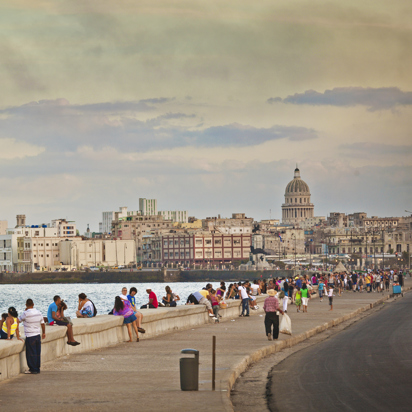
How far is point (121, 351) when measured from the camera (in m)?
19.4

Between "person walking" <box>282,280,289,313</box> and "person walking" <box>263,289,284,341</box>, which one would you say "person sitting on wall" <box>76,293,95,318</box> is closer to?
"person walking" <box>263,289,284,341</box>

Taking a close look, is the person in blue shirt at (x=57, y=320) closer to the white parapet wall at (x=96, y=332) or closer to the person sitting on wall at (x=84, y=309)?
the white parapet wall at (x=96, y=332)

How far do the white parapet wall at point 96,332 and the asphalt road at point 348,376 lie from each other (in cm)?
411

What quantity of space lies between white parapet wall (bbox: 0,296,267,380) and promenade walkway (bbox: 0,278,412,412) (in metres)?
0.26

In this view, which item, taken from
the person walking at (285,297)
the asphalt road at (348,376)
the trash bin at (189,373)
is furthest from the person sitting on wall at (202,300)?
the trash bin at (189,373)

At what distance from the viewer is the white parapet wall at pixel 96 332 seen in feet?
48.9

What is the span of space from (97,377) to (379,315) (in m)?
24.1

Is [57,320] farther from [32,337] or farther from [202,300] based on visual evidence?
[202,300]

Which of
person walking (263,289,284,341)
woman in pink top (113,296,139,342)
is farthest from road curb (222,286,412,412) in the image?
woman in pink top (113,296,139,342)

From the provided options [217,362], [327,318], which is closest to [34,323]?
[217,362]

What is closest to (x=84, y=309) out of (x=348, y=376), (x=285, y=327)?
(x=285, y=327)

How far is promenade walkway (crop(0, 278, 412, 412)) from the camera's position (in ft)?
40.8

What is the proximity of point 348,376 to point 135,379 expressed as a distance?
3932 mm

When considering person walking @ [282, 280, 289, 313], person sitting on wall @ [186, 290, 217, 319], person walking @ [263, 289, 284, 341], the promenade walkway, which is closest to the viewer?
the promenade walkway
